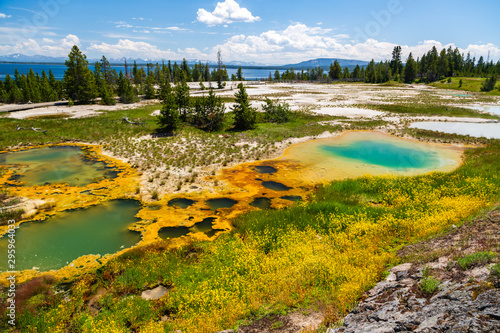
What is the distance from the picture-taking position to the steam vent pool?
24562 millimetres

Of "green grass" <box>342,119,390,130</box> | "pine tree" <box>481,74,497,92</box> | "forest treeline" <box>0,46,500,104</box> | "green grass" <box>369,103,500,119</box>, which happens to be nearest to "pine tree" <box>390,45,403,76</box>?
"forest treeline" <box>0,46,500,104</box>

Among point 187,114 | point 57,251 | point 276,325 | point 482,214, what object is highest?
point 187,114

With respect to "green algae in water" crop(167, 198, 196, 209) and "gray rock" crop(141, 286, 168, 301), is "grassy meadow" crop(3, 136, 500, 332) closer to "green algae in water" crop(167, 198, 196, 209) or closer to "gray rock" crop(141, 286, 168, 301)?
"gray rock" crop(141, 286, 168, 301)

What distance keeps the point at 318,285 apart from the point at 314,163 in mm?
18462

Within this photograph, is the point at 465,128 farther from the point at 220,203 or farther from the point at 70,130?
the point at 70,130

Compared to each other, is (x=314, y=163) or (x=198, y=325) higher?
(x=314, y=163)

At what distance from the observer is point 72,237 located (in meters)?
14.9

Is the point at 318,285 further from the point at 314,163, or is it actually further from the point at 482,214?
the point at 314,163

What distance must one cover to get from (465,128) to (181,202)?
45773mm

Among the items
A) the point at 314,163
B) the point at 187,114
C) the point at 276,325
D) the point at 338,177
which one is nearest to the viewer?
the point at 276,325

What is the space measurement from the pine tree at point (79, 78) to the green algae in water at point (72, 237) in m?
60.3

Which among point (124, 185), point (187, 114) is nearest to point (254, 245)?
point (124, 185)

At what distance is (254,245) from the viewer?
523 inches

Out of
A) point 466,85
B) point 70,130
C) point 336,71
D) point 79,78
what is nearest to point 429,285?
point 70,130
